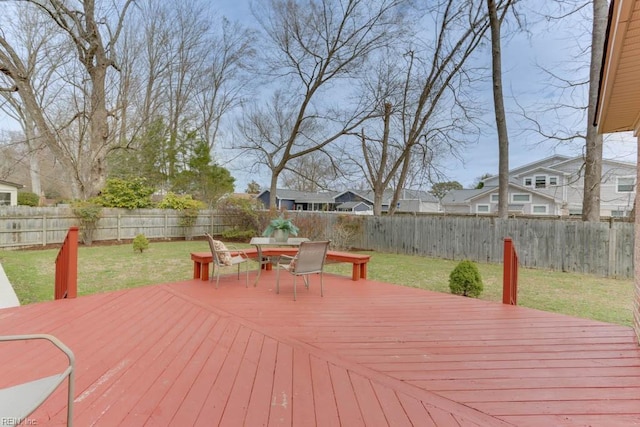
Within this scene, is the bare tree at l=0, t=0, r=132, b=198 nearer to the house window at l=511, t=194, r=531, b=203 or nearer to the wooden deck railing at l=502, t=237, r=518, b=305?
the wooden deck railing at l=502, t=237, r=518, b=305

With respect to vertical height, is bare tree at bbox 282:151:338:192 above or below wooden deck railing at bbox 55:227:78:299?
above

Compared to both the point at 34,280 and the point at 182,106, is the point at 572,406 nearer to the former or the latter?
the point at 34,280

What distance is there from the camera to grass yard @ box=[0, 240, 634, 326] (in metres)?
5.62

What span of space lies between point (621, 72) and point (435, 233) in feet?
31.0

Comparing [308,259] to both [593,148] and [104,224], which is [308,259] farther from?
[104,224]

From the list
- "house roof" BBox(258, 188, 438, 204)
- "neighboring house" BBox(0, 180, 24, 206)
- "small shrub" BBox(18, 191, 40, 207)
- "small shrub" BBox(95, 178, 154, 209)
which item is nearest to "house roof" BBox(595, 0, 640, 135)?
"small shrub" BBox(95, 178, 154, 209)

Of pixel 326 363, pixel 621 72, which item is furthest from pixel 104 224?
pixel 621 72

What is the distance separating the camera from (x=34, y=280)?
679 centimetres

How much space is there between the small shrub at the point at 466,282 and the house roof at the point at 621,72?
9.48 ft

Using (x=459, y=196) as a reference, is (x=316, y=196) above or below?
above

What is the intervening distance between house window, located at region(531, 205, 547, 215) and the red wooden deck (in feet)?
74.0

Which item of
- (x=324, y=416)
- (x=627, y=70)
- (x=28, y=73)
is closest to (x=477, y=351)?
(x=324, y=416)

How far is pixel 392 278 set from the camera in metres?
7.68

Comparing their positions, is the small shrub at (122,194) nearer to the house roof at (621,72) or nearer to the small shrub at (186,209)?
the small shrub at (186,209)
